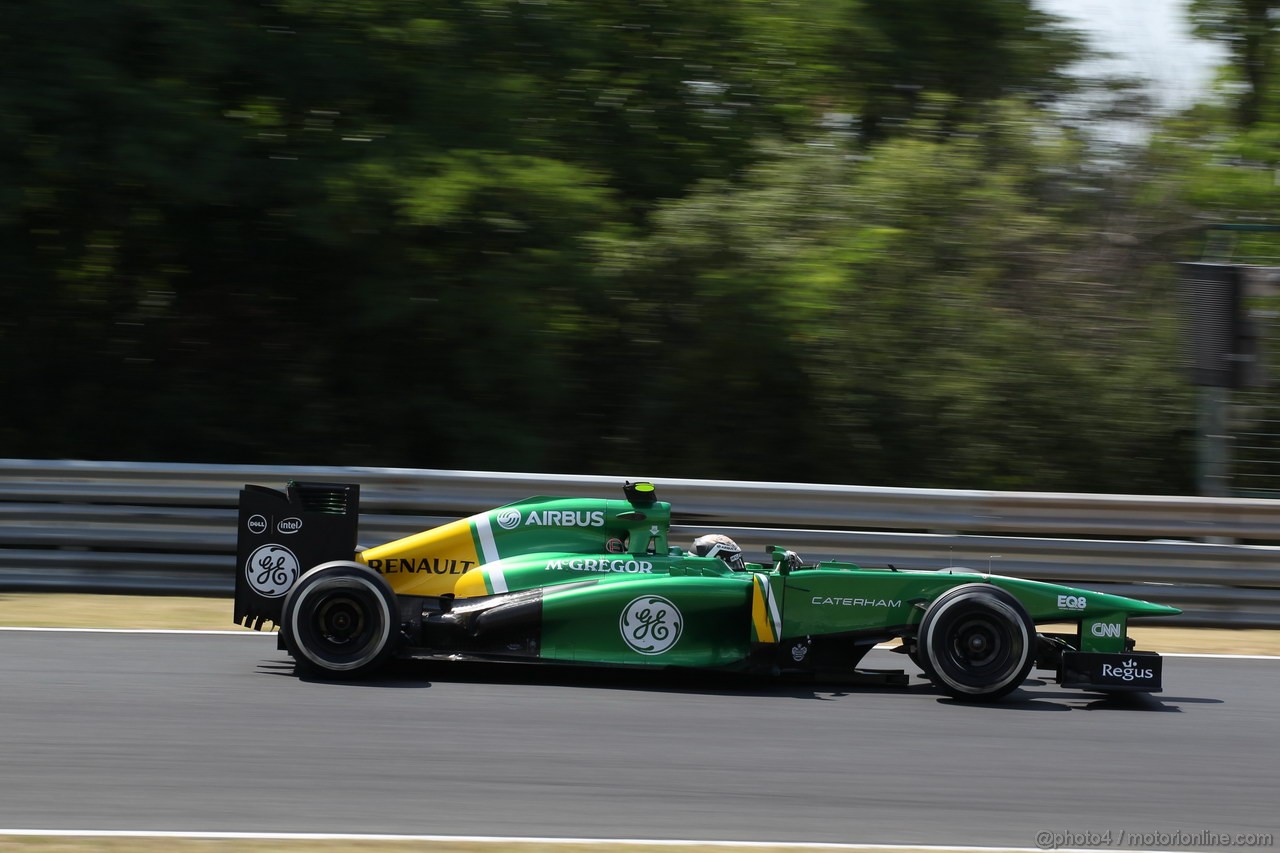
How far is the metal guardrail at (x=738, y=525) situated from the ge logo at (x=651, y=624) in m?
2.55

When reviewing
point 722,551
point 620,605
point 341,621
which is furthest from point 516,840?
point 722,551

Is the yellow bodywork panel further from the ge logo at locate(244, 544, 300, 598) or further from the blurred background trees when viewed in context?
the blurred background trees

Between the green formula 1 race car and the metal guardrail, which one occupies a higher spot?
the metal guardrail

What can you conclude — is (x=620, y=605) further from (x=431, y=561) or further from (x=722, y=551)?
(x=431, y=561)

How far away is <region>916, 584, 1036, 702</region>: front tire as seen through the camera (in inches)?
261

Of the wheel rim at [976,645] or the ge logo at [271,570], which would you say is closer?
the wheel rim at [976,645]

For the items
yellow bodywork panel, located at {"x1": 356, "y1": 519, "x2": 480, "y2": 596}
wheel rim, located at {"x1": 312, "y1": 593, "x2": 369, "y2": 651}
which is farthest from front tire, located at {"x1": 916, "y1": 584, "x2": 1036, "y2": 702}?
wheel rim, located at {"x1": 312, "y1": 593, "x2": 369, "y2": 651}

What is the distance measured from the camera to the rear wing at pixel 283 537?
22.4ft

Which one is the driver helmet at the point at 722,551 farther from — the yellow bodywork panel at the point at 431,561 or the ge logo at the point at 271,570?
the ge logo at the point at 271,570

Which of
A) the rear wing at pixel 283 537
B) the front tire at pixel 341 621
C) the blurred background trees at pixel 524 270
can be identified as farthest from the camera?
the blurred background trees at pixel 524 270

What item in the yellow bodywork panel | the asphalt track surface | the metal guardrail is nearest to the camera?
the asphalt track surface

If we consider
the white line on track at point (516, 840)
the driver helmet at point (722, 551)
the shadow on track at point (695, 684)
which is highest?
the driver helmet at point (722, 551)

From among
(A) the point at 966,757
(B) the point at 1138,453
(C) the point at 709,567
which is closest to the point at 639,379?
(B) the point at 1138,453

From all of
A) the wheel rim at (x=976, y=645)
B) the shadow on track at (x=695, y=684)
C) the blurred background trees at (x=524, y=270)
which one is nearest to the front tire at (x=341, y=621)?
the shadow on track at (x=695, y=684)
